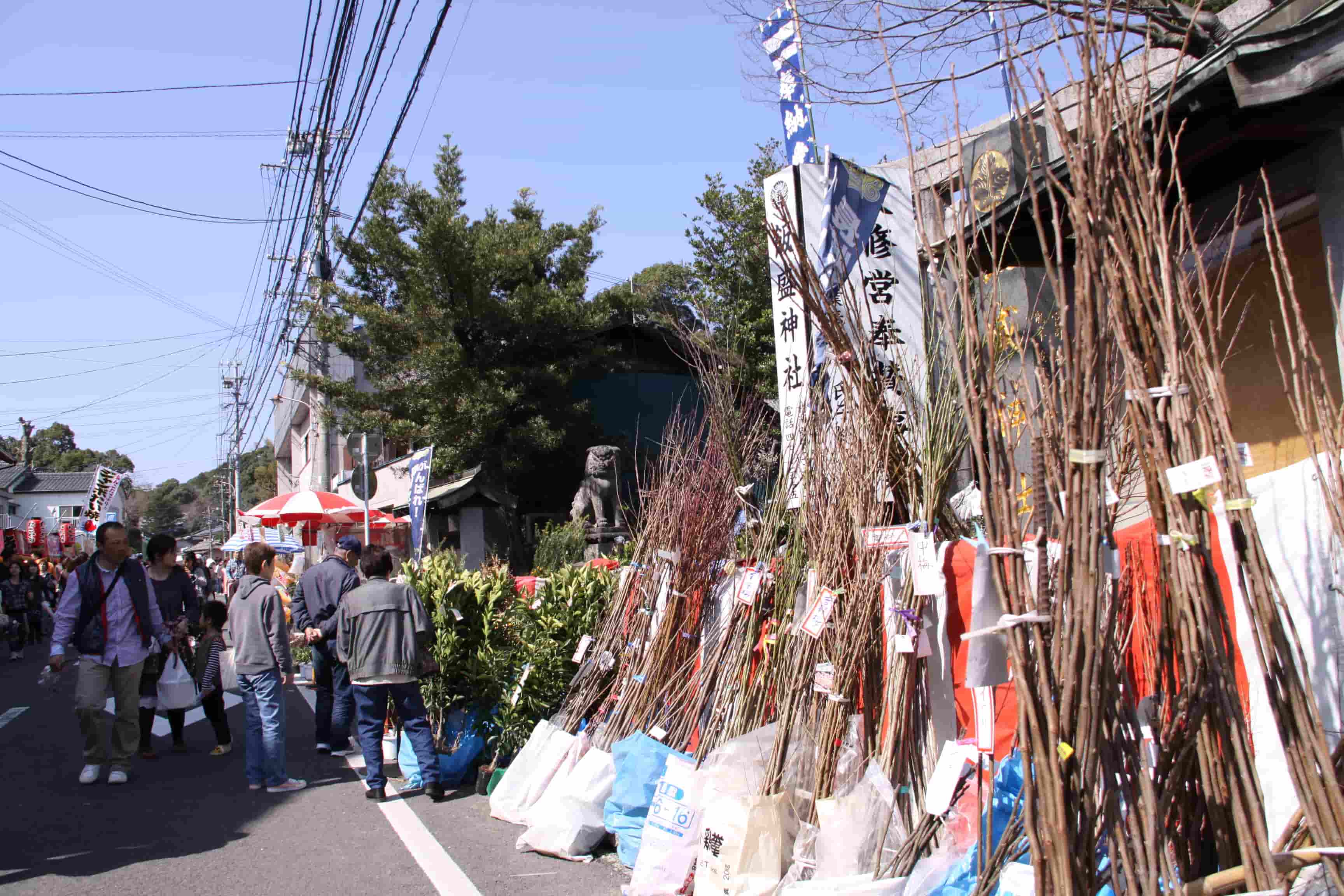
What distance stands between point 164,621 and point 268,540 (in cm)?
1757

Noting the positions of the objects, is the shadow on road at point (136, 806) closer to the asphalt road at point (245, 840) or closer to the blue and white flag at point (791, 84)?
the asphalt road at point (245, 840)

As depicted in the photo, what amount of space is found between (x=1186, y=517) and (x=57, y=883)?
190 inches

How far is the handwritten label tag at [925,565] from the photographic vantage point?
3.44 meters

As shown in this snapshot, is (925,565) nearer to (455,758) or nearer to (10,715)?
(455,758)

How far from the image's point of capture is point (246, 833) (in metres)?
5.16

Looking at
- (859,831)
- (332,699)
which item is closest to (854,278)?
(859,831)

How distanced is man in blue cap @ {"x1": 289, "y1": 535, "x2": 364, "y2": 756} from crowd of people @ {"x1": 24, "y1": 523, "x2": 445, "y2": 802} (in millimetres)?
10

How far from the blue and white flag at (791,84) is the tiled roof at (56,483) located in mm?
52201

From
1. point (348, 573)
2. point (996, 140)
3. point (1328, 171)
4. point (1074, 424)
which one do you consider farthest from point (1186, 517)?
point (348, 573)

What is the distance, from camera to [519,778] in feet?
17.3

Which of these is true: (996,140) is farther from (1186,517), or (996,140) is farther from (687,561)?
(1186,517)

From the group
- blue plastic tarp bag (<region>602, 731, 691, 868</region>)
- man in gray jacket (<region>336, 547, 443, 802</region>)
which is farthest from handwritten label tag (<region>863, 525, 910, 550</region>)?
man in gray jacket (<region>336, 547, 443, 802</region>)

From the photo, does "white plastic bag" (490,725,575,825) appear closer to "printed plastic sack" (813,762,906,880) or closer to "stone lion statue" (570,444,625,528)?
"printed plastic sack" (813,762,906,880)

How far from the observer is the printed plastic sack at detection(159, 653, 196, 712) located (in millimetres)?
7023
